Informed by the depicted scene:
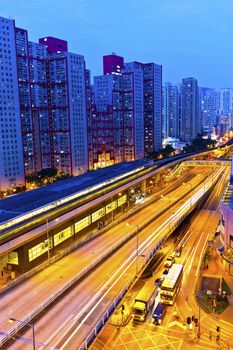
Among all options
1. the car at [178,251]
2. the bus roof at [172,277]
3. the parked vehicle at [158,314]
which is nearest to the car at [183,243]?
the car at [178,251]

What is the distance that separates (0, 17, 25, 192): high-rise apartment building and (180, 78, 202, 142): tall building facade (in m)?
130

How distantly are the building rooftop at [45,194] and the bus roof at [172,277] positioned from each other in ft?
56.5

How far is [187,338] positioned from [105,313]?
8956 millimetres

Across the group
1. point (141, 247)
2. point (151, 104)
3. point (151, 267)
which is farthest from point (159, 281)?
point (151, 104)

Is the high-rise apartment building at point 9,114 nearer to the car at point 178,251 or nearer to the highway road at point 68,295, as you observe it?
the highway road at point 68,295

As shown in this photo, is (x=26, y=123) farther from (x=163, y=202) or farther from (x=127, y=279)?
(x=127, y=279)

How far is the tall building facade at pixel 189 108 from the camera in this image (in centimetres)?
18800

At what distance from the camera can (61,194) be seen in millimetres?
45688

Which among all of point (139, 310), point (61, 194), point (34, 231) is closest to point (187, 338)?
point (139, 310)

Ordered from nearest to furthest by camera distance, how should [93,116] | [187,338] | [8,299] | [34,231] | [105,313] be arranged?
[105,313] < [8,299] < [187,338] < [34,231] < [93,116]

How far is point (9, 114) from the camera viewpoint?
75.6m

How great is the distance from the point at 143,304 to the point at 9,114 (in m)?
59.9

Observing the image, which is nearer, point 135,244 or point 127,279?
point 127,279

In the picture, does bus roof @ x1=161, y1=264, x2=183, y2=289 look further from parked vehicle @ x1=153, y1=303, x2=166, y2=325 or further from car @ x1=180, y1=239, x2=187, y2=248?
car @ x1=180, y1=239, x2=187, y2=248
